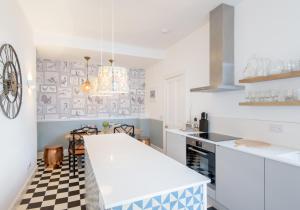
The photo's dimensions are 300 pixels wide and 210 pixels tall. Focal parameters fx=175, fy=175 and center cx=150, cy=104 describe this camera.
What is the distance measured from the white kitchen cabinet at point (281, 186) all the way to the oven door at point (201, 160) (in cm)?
70

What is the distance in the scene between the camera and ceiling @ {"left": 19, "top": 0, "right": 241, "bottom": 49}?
245cm

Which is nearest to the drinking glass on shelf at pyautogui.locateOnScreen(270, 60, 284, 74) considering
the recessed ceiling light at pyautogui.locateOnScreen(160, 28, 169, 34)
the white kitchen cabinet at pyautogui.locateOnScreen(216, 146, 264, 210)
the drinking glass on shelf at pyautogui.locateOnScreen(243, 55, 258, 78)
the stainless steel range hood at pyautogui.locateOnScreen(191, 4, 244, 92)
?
the drinking glass on shelf at pyautogui.locateOnScreen(243, 55, 258, 78)

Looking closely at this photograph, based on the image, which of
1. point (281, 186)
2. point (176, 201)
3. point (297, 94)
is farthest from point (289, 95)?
point (176, 201)

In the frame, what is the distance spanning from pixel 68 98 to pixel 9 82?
2.76 m

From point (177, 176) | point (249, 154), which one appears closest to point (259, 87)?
point (249, 154)

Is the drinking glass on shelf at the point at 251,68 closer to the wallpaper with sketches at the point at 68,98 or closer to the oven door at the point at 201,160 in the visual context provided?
the oven door at the point at 201,160

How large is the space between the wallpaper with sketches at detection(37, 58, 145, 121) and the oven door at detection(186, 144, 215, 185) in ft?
10.0

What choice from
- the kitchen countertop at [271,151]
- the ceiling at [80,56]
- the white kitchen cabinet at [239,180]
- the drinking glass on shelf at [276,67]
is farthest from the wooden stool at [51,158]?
the drinking glass on shelf at [276,67]

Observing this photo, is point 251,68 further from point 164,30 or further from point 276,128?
point 164,30

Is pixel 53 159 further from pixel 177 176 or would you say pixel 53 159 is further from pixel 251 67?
pixel 251 67

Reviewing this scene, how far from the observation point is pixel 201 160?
2.48 m

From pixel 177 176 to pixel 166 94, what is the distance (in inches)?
133

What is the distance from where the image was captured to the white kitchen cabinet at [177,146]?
9.19 ft

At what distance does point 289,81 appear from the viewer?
75.2 inches
